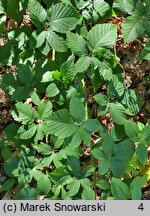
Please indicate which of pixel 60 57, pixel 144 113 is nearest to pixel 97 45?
pixel 60 57

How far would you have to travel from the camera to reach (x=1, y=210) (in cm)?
170

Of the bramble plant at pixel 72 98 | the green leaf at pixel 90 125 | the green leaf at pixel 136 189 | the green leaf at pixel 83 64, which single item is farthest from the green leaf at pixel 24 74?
the green leaf at pixel 136 189

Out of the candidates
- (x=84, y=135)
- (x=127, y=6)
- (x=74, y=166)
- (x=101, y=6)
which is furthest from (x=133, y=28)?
(x=74, y=166)

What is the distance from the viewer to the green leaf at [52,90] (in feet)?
5.46

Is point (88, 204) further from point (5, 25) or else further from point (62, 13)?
point (5, 25)

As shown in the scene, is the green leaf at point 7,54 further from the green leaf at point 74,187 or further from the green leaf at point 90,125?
the green leaf at point 74,187

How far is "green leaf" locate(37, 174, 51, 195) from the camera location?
1636 millimetres

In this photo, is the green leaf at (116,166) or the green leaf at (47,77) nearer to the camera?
the green leaf at (116,166)

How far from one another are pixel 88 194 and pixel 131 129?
284 mm

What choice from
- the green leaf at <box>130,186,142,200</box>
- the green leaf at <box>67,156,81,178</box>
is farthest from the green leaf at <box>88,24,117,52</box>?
the green leaf at <box>130,186,142,200</box>

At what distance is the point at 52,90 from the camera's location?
5.48 ft

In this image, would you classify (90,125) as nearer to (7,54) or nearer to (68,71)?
(68,71)

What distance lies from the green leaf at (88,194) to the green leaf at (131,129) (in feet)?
0.80

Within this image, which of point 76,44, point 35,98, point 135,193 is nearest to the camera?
point 135,193
